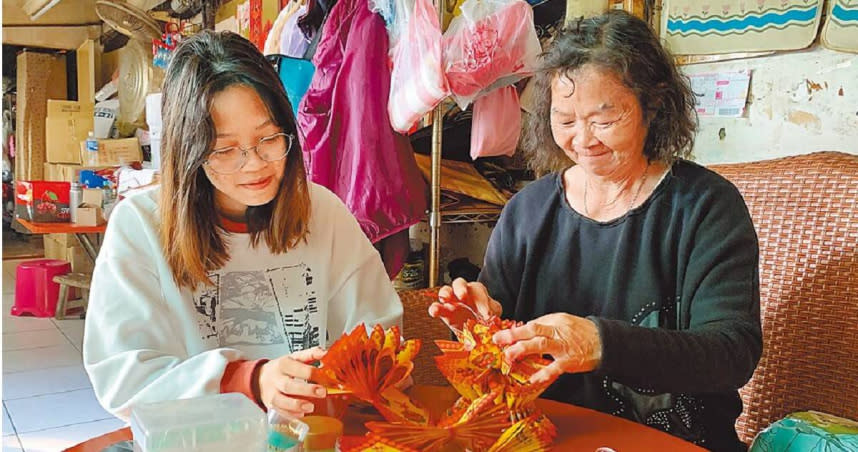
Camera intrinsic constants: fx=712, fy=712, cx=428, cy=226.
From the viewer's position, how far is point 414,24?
2.35 meters

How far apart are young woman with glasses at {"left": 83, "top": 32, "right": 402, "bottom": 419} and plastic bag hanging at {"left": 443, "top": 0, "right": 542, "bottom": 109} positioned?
967 millimetres

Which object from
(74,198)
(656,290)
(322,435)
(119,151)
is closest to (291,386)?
(322,435)

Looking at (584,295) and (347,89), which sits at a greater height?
(347,89)

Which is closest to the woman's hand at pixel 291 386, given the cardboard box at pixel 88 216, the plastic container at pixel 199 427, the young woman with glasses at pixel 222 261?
the young woman with glasses at pixel 222 261

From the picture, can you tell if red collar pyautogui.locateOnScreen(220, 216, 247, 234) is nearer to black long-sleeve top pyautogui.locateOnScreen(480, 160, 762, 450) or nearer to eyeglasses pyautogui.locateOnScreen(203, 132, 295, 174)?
eyeglasses pyautogui.locateOnScreen(203, 132, 295, 174)

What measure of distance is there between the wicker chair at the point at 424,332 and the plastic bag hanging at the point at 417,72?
0.84 meters

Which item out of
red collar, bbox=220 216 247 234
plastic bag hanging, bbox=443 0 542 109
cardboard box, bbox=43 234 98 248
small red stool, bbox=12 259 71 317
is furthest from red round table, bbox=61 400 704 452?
cardboard box, bbox=43 234 98 248

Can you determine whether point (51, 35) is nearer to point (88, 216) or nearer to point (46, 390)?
point (88, 216)

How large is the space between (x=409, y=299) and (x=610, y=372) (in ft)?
2.28

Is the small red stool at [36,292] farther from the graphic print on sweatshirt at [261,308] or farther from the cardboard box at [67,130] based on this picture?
the graphic print on sweatshirt at [261,308]

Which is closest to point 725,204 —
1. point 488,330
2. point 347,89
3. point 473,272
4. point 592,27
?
point 592,27

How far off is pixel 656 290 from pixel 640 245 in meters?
0.09

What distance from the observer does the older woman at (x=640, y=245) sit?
1198mm

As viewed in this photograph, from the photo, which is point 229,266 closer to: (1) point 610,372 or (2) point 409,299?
(2) point 409,299
